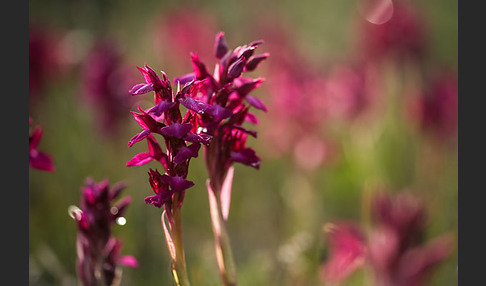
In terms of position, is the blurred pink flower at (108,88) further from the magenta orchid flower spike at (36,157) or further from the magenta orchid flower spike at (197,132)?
the magenta orchid flower spike at (197,132)

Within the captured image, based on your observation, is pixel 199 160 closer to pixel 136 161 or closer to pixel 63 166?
pixel 63 166

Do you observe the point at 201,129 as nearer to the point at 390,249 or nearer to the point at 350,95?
the point at 390,249

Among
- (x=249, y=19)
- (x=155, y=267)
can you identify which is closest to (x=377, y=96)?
(x=155, y=267)

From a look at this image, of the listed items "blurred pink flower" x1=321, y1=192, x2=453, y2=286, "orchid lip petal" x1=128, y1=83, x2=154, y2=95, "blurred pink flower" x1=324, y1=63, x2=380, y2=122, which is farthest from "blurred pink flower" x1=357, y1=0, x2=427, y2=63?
"orchid lip petal" x1=128, y1=83, x2=154, y2=95

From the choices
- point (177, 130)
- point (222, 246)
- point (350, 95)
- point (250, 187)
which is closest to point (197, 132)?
point (177, 130)

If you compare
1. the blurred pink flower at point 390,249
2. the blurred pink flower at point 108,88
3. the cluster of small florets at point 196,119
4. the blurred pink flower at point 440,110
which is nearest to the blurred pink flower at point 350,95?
the blurred pink flower at point 440,110
